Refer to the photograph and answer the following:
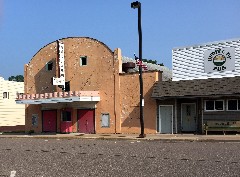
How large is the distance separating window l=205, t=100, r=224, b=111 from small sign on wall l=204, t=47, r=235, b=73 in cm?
256

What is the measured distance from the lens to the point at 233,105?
96.3 feet

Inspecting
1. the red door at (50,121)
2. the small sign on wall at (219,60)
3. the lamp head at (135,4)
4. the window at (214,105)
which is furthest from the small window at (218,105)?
the red door at (50,121)

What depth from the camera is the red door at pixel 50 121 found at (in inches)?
1531

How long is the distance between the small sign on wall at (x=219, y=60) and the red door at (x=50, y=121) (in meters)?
15.5

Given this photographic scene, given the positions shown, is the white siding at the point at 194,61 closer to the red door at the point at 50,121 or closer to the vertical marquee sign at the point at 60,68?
the vertical marquee sign at the point at 60,68

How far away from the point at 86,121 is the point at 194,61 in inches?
443

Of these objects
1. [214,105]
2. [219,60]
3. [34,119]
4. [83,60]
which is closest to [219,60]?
[219,60]

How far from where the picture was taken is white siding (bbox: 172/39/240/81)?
30.6 m

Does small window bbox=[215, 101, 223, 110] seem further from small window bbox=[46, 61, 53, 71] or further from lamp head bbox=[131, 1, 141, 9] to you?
small window bbox=[46, 61, 53, 71]

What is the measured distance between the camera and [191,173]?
10.6m

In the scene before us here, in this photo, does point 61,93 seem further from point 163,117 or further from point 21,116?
point 21,116

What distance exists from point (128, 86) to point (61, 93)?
600cm

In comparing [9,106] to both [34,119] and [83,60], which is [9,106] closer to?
[34,119]

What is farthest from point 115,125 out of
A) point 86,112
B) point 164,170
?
point 164,170
